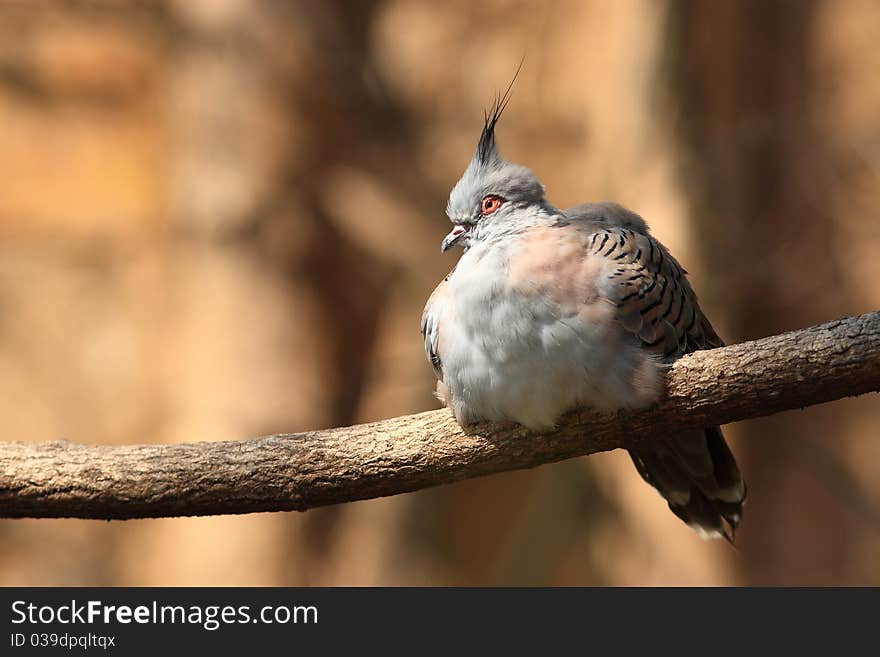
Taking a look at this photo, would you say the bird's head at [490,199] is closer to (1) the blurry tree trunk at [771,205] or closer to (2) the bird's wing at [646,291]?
(2) the bird's wing at [646,291]

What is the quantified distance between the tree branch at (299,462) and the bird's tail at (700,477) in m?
0.50

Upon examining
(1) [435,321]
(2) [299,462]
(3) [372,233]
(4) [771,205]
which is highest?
(3) [372,233]

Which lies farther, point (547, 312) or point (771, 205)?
point (771, 205)

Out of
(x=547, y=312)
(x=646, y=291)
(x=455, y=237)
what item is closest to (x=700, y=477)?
(x=646, y=291)

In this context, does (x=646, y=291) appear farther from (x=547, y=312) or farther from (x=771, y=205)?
(x=771, y=205)

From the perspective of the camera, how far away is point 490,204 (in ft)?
12.8

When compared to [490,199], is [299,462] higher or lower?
lower

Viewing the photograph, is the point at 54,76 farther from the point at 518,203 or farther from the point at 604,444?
the point at 604,444

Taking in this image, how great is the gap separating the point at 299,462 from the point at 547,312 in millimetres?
977

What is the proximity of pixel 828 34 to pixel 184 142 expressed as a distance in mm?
4971

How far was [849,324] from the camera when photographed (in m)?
3.00

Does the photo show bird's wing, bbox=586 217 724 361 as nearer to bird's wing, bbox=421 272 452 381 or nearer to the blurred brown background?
bird's wing, bbox=421 272 452 381

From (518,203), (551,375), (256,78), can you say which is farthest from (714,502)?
(256,78)

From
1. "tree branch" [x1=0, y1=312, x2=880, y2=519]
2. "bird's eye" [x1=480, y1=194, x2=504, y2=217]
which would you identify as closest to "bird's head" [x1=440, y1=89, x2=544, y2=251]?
"bird's eye" [x1=480, y1=194, x2=504, y2=217]
